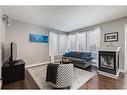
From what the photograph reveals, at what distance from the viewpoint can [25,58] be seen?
4.31 metres

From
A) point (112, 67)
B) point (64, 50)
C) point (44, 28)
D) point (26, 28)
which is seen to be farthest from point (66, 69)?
point (64, 50)

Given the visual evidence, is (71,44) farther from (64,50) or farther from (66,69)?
(66,69)

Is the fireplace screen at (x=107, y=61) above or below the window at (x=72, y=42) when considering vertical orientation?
below

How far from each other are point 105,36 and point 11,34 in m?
4.47

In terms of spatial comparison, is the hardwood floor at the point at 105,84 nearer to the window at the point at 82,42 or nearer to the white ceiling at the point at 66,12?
the white ceiling at the point at 66,12

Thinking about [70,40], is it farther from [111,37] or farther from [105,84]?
[105,84]

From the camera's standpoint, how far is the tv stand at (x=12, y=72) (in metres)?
2.48

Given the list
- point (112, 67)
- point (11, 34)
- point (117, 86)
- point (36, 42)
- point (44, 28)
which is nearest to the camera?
point (117, 86)

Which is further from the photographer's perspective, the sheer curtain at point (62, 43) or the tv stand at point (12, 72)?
the sheer curtain at point (62, 43)

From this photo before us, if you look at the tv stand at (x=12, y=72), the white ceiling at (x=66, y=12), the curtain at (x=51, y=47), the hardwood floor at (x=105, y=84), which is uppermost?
the white ceiling at (x=66, y=12)

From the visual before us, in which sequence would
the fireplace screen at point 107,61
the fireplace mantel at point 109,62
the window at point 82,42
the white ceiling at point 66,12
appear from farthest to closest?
1. the window at point 82,42
2. the fireplace screen at point 107,61
3. the fireplace mantel at point 109,62
4. the white ceiling at point 66,12

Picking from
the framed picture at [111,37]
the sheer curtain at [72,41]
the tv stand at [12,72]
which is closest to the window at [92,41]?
the framed picture at [111,37]

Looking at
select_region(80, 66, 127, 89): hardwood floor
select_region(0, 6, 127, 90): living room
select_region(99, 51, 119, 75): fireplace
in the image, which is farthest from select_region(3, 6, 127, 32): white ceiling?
select_region(80, 66, 127, 89): hardwood floor

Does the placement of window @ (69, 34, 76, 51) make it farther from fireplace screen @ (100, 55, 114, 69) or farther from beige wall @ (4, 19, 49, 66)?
fireplace screen @ (100, 55, 114, 69)
